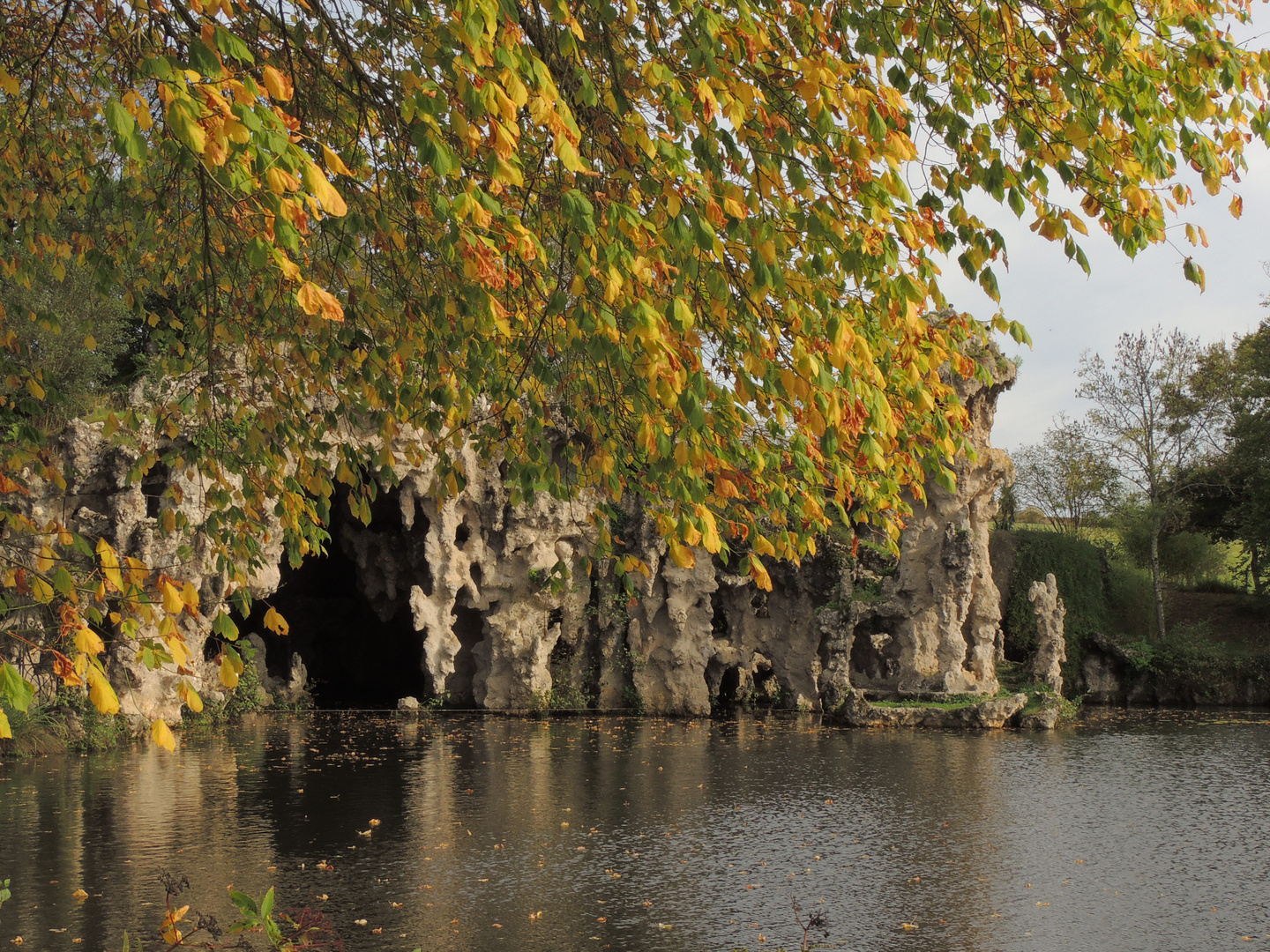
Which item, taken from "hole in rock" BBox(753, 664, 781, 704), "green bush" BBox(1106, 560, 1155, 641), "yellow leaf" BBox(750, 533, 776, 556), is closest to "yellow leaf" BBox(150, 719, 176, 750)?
"yellow leaf" BBox(750, 533, 776, 556)

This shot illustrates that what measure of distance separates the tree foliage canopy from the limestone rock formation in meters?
18.3

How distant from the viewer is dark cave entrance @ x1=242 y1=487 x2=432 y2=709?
28258 millimetres

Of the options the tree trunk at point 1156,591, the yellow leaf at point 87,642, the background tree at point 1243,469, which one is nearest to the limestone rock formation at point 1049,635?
the tree trunk at point 1156,591

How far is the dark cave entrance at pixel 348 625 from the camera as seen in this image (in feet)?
92.7

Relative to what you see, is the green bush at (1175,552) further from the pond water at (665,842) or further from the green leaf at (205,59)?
the green leaf at (205,59)

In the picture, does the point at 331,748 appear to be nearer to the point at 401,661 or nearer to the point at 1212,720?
the point at 401,661

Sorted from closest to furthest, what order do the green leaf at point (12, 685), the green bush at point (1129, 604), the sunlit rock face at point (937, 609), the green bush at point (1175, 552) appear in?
the green leaf at point (12, 685)
the sunlit rock face at point (937, 609)
the green bush at point (1129, 604)
the green bush at point (1175, 552)

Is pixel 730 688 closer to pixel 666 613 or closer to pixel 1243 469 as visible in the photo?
pixel 666 613

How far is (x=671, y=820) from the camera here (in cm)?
1271

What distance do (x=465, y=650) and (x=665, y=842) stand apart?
53.8 ft

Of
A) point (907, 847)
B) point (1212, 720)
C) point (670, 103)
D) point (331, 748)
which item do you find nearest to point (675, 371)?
point (670, 103)

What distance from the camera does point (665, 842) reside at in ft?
38.3

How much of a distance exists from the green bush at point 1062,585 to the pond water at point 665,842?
35.6 feet

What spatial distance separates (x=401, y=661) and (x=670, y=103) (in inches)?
1115
